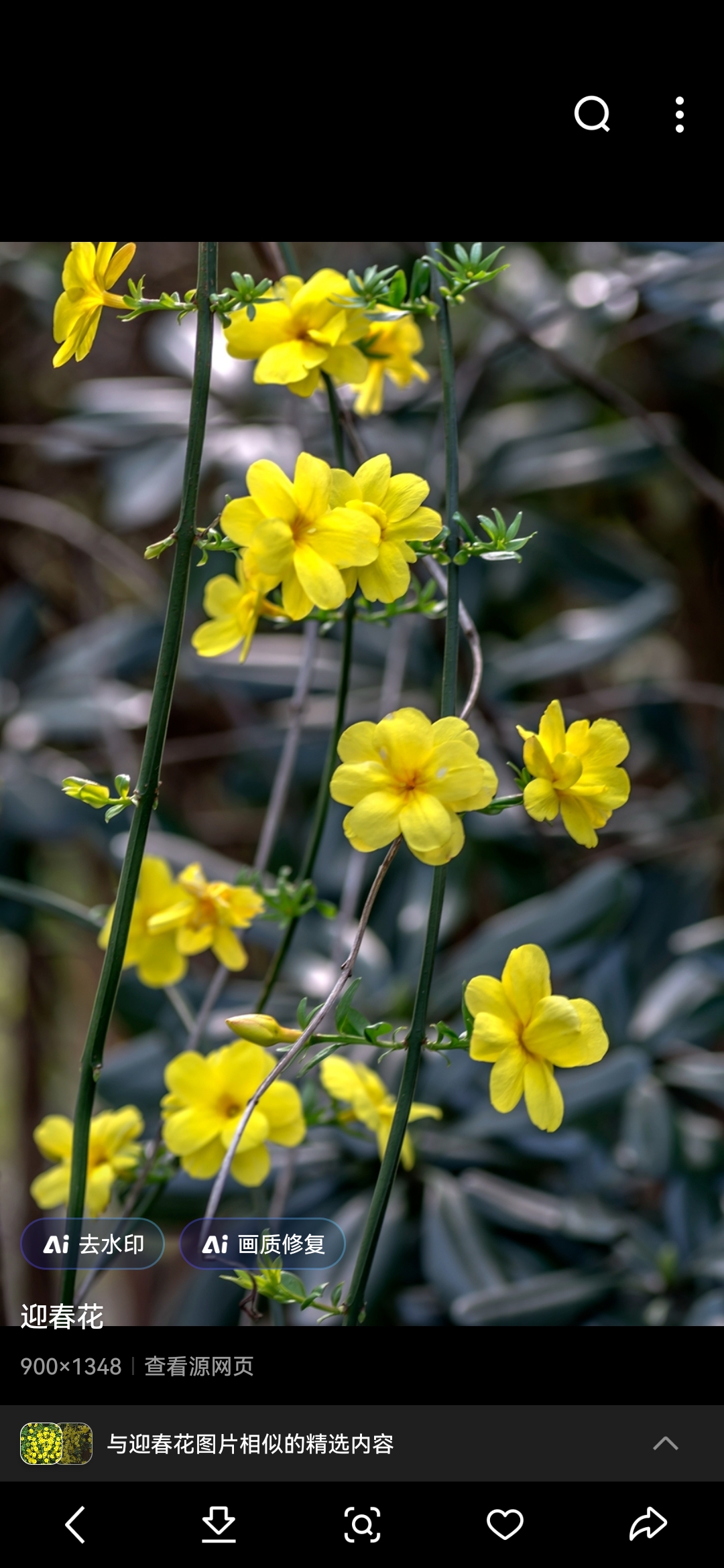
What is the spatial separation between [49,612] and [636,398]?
628mm

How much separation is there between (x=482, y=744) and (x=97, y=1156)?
1.47 feet

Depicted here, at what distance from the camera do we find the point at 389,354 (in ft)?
1.15

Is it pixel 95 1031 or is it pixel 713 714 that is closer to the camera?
pixel 95 1031

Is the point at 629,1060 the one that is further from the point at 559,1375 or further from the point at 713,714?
the point at 713,714

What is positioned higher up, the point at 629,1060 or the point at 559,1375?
the point at 629,1060

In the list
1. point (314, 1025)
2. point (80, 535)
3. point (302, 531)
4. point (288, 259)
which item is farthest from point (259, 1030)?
point (80, 535)

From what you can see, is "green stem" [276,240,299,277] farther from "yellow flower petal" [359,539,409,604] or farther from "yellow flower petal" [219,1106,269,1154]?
"yellow flower petal" [219,1106,269,1154]

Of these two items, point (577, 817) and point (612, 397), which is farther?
point (612, 397)

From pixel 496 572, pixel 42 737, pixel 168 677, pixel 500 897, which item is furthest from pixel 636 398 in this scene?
pixel 168 677
